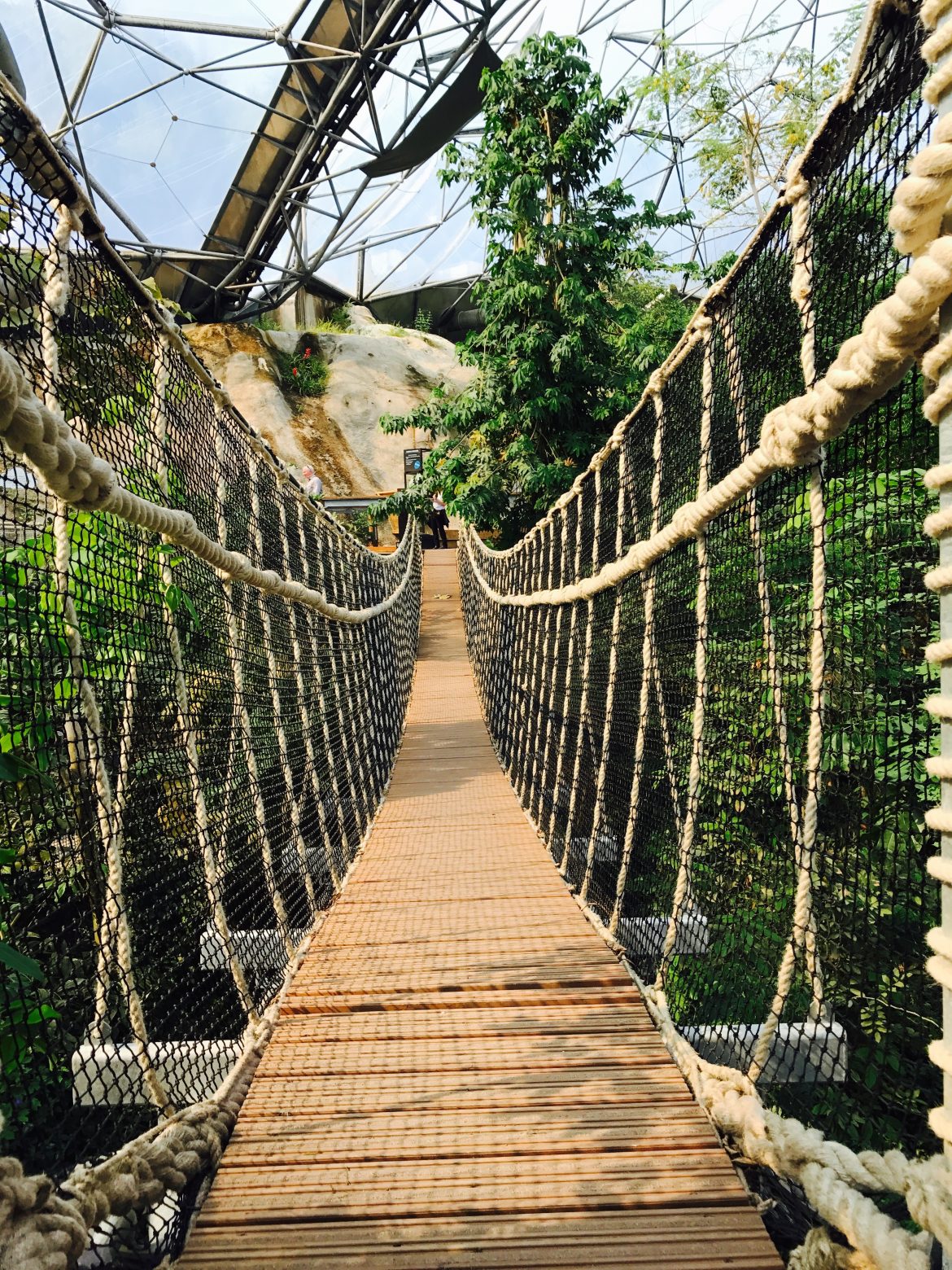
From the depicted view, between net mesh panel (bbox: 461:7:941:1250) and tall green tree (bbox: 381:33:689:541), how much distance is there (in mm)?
2347

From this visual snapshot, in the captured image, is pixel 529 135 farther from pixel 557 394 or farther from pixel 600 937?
pixel 600 937

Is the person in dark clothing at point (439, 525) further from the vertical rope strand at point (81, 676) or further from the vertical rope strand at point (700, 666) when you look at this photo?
the vertical rope strand at point (81, 676)

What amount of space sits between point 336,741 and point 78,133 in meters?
8.34

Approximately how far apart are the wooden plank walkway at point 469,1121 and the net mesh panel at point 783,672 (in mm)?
131

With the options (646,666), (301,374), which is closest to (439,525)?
(301,374)

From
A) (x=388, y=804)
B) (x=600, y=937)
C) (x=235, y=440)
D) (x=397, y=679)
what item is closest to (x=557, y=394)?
(x=397, y=679)

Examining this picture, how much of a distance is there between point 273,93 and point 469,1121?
31.9 ft

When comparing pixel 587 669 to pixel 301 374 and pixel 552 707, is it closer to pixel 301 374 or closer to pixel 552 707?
pixel 552 707

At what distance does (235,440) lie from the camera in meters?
1.73

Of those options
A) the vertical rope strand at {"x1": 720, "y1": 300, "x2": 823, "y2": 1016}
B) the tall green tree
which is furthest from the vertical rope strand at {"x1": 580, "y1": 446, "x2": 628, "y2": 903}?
the tall green tree

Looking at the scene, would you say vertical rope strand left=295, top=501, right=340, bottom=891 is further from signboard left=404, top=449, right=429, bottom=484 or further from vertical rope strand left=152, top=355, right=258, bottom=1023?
signboard left=404, top=449, right=429, bottom=484

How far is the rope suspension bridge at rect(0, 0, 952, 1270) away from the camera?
667 millimetres

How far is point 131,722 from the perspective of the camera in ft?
3.88

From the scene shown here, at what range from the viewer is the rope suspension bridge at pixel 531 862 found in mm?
667
